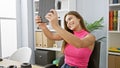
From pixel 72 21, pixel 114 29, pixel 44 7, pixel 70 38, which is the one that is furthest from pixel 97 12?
pixel 70 38

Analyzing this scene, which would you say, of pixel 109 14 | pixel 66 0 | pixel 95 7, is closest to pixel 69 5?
pixel 66 0

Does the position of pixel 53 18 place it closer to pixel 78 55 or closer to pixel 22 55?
pixel 78 55

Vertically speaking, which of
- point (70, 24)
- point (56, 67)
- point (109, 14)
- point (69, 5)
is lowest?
point (56, 67)

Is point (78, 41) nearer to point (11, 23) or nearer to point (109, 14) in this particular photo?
point (109, 14)

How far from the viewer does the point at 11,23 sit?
13.4 feet

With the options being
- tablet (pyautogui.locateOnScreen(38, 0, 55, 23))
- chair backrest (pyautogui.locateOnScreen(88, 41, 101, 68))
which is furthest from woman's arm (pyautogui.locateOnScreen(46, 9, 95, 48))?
chair backrest (pyautogui.locateOnScreen(88, 41, 101, 68))

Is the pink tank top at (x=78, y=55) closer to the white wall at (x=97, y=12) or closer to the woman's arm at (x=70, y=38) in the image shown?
the woman's arm at (x=70, y=38)

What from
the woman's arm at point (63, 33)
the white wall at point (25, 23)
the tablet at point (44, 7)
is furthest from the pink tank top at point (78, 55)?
the white wall at point (25, 23)

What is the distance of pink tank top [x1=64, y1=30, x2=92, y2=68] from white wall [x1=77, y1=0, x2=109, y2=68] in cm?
140

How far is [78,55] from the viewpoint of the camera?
183 centimetres

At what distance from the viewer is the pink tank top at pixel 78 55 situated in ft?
5.99

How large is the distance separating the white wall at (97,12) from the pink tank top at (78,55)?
Answer: 140 cm

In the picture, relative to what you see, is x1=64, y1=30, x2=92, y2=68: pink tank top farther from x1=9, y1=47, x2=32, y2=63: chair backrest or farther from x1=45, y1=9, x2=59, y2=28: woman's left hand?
x1=9, y1=47, x2=32, y2=63: chair backrest

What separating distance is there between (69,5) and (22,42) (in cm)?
151
